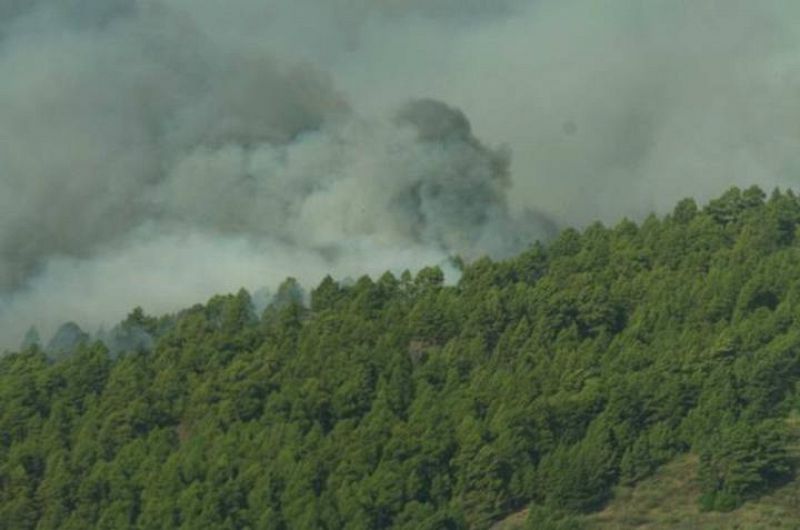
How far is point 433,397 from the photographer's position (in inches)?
6122

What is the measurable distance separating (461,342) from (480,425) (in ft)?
61.9

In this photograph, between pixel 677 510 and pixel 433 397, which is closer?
pixel 677 510

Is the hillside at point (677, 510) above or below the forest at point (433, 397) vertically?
below

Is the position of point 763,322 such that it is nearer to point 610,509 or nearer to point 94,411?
point 610,509

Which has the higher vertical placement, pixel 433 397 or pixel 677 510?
pixel 433 397

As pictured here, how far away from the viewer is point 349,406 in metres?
156

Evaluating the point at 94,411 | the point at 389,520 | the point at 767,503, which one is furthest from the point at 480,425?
the point at 94,411

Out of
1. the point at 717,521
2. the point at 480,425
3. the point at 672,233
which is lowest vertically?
the point at 717,521

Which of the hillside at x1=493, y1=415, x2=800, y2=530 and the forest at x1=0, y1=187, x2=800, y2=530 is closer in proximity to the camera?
the hillside at x1=493, y1=415, x2=800, y2=530

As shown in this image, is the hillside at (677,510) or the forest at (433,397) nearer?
the hillside at (677,510)

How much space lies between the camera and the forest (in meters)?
142

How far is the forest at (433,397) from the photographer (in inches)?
5581

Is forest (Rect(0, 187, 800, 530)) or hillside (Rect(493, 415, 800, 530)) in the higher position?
forest (Rect(0, 187, 800, 530))

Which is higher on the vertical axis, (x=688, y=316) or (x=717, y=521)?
(x=688, y=316)
